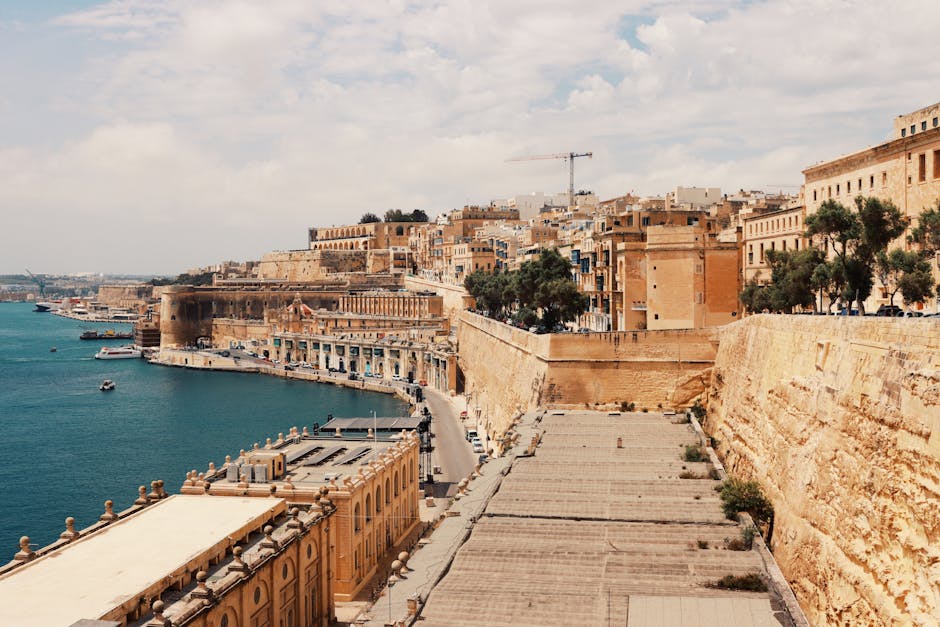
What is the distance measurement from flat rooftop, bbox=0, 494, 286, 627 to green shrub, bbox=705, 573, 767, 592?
739 centimetres

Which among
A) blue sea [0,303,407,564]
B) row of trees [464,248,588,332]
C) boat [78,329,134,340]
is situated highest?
row of trees [464,248,588,332]

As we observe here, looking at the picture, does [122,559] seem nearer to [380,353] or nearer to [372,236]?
[380,353]

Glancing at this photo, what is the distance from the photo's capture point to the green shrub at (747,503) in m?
15.0

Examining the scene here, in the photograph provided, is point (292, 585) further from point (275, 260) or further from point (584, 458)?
point (275, 260)

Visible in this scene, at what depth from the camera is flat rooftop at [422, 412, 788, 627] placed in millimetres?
11250

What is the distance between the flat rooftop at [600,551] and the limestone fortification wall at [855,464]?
970mm

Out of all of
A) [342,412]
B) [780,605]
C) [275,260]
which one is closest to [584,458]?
[780,605]

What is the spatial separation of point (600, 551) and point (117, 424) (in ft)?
111

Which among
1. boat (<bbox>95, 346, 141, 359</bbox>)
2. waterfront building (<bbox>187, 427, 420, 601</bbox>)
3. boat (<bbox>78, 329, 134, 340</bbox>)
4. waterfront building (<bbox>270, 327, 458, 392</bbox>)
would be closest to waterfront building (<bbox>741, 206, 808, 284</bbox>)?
waterfront building (<bbox>187, 427, 420, 601</bbox>)

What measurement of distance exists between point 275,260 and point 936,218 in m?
84.9

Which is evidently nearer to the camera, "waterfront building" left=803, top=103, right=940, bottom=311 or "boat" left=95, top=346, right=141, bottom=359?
"waterfront building" left=803, top=103, right=940, bottom=311

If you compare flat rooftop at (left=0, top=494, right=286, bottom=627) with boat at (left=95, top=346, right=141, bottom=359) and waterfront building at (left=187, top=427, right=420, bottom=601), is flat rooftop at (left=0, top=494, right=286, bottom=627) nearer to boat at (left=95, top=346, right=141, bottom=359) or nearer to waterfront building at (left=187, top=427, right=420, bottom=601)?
waterfront building at (left=187, top=427, right=420, bottom=601)

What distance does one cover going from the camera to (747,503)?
15008 millimetres

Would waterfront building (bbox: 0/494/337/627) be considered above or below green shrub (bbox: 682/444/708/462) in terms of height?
below
